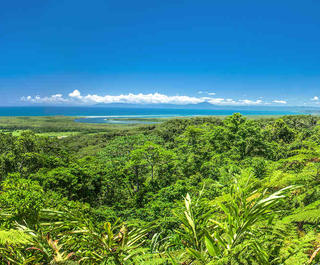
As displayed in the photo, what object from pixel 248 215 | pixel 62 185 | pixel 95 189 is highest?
pixel 248 215

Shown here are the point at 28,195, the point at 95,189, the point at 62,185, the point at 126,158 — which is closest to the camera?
the point at 28,195

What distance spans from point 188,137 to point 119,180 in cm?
601

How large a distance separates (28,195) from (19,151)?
1823 cm

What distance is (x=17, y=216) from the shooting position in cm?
263

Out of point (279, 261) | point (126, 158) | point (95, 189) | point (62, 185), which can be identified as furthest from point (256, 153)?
point (279, 261)

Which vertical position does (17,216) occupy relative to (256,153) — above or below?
above

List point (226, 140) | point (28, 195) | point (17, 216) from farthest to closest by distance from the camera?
point (226, 140), point (28, 195), point (17, 216)

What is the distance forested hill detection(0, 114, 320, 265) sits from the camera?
160 centimetres

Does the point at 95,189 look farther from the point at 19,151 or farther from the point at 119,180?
the point at 19,151

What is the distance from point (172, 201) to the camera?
27.9ft

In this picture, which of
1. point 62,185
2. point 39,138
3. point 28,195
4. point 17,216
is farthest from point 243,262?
point 39,138

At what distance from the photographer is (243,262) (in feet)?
4.80

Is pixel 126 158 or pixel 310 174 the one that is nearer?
pixel 310 174

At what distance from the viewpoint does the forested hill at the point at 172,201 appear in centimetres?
160
